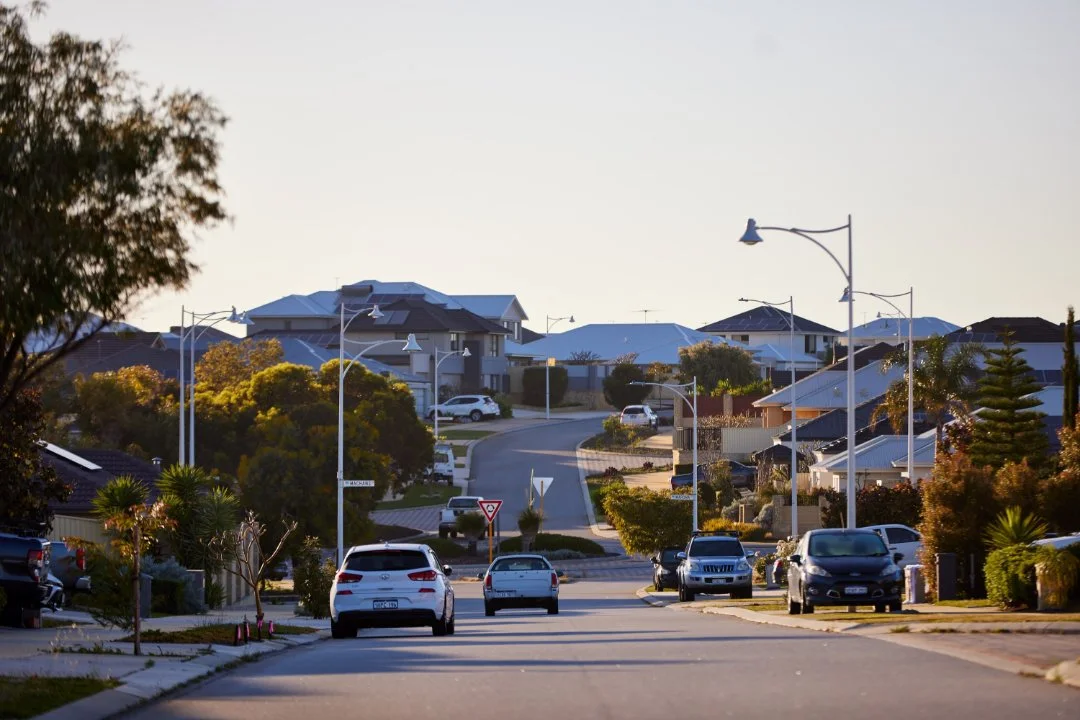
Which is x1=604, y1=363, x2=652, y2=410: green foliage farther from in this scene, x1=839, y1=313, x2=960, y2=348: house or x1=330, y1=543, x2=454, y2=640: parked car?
x1=330, y1=543, x2=454, y2=640: parked car

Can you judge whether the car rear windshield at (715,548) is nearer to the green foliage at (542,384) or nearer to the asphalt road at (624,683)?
the asphalt road at (624,683)

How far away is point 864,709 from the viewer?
1304cm

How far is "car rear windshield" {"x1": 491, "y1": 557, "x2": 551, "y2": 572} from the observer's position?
35250 mm

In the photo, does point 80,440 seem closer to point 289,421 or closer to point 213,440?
point 213,440

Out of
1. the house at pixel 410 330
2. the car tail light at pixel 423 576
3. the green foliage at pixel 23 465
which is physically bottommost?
the car tail light at pixel 423 576

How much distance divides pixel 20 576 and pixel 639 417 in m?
83.6

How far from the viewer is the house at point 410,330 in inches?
4803

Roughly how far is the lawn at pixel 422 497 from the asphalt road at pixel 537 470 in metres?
1.46

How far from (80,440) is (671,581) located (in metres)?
35.5

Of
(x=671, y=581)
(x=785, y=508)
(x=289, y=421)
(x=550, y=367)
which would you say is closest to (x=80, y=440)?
(x=289, y=421)

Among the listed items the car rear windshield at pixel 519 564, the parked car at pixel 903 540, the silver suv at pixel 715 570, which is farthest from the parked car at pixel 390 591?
the parked car at pixel 903 540

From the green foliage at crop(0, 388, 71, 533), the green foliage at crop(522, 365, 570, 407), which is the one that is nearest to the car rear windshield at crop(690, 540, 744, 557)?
the green foliage at crop(0, 388, 71, 533)

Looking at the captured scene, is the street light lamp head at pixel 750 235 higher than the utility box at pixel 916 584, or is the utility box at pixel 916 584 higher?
the street light lamp head at pixel 750 235

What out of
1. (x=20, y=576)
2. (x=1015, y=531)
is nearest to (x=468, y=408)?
(x=1015, y=531)
